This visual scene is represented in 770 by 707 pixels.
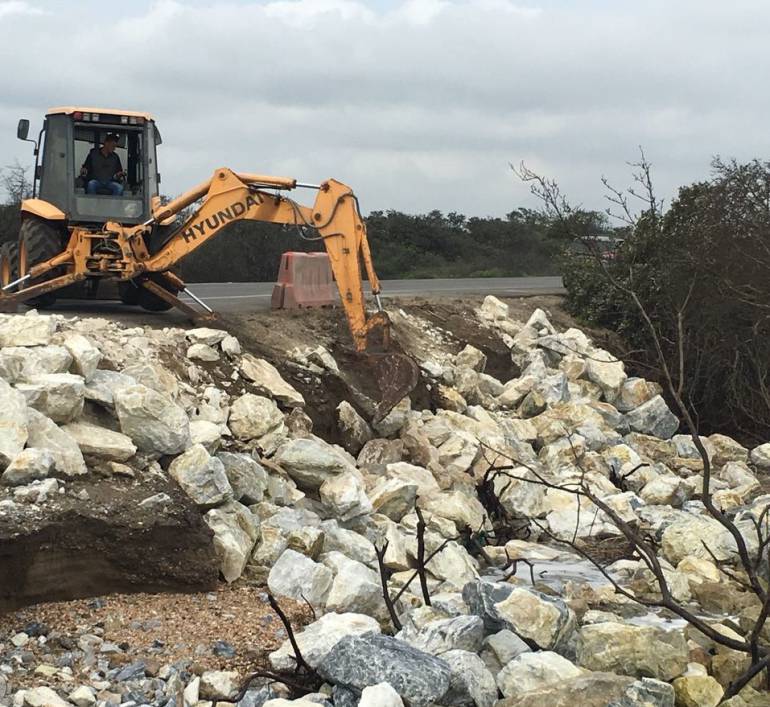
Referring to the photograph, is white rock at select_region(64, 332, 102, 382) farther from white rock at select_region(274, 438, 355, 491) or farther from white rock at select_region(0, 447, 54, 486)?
white rock at select_region(274, 438, 355, 491)

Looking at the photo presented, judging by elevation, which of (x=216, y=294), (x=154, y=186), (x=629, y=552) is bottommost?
(x=629, y=552)

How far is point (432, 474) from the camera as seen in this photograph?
1042cm

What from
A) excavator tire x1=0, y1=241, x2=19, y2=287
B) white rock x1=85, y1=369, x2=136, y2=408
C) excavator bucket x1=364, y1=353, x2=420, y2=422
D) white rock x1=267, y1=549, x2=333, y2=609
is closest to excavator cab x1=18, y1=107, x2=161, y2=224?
excavator tire x1=0, y1=241, x2=19, y2=287

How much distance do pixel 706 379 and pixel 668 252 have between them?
97.4 inches

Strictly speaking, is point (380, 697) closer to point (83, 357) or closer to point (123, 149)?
point (83, 357)

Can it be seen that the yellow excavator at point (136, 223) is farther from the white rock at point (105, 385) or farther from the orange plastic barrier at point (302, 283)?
the white rock at point (105, 385)

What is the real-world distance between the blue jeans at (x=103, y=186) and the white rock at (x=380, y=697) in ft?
28.5

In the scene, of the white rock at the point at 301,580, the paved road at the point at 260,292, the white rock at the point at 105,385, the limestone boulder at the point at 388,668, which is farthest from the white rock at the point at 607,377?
the limestone boulder at the point at 388,668

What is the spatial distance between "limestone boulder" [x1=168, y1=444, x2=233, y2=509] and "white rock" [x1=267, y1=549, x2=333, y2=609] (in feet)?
2.51

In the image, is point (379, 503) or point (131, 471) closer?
point (131, 471)

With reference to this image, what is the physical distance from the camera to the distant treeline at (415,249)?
106 feet

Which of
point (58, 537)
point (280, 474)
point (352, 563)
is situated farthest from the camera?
point (280, 474)

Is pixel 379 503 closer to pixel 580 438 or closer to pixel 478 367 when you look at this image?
pixel 580 438

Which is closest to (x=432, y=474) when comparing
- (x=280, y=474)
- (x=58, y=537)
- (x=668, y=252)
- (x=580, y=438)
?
(x=280, y=474)
